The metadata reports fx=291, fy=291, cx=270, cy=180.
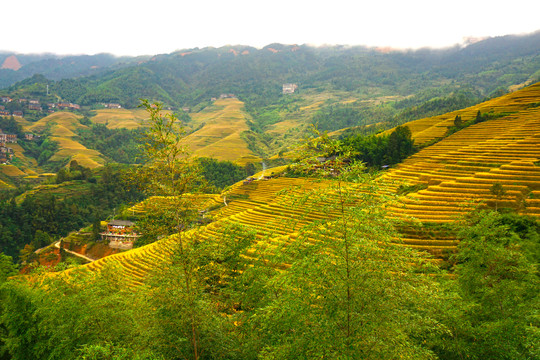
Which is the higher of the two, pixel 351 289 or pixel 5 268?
pixel 351 289

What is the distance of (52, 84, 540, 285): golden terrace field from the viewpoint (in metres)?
22.6

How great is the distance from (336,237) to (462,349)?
298 inches

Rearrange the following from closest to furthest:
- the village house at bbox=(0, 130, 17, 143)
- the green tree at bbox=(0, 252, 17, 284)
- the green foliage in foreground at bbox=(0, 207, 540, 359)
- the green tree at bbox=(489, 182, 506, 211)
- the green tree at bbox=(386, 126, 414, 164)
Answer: the green foliage in foreground at bbox=(0, 207, 540, 359)
the green tree at bbox=(0, 252, 17, 284)
the green tree at bbox=(489, 182, 506, 211)
the green tree at bbox=(386, 126, 414, 164)
the village house at bbox=(0, 130, 17, 143)

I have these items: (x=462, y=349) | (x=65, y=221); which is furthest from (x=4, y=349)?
(x=65, y=221)

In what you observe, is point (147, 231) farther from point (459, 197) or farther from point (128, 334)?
point (459, 197)

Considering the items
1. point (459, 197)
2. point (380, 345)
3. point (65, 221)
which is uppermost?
point (380, 345)

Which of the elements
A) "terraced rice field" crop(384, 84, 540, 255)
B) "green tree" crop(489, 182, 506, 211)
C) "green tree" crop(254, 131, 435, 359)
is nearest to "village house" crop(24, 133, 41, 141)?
"terraced rice field" crop(384, 84, 540, 255)

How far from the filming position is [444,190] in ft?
111

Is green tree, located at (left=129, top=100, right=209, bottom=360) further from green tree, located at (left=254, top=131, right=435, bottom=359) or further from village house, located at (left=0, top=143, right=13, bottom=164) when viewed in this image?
village house, located at (left=0, top=143, right=13, bottom=164)

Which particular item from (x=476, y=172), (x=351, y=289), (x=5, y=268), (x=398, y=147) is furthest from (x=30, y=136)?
(x=351, y=289)

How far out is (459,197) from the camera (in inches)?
1238

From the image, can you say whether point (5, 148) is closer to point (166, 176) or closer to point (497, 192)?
point (166, 176)

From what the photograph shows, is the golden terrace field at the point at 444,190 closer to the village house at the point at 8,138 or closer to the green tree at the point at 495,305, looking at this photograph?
the green tree at the point at 495,305

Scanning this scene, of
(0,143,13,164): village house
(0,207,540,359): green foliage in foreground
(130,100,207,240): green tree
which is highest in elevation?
(130,100,207,240): green tree
